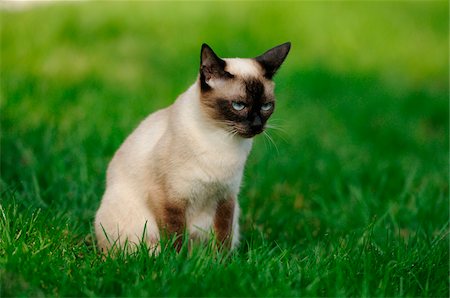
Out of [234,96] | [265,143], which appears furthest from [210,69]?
[265,143]

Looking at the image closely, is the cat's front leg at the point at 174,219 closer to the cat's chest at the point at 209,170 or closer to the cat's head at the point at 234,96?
the cat's chest at the point at 209,170

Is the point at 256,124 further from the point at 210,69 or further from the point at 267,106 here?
the point at 210,69

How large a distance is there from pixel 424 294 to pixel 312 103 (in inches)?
172

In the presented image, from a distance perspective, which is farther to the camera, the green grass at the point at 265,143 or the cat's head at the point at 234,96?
the cat's head at the point at 234,96

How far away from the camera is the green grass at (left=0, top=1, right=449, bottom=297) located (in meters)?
2.97

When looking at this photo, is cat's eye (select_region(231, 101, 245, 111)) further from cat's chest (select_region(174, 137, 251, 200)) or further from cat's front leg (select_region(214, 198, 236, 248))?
cat's front leg (select_region(214, 198, 236, 248))

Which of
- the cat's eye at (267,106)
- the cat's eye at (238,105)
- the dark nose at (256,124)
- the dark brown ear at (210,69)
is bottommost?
the dark nose at (256,124)

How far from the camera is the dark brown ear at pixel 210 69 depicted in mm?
3211

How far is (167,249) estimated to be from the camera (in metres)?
3.12

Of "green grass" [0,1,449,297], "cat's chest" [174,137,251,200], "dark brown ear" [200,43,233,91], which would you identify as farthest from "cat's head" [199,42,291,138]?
"green grass" [0,1,449,297]

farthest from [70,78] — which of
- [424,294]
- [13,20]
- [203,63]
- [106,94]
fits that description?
[424,294]

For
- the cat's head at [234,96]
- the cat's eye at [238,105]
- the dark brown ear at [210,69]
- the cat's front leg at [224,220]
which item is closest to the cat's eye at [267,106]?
the cat's head at [234,96]

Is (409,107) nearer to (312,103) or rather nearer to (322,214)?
(312,103)

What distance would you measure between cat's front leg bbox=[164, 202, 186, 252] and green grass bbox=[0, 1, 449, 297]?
23 centimetres
